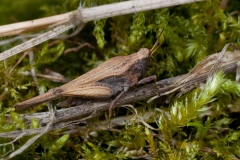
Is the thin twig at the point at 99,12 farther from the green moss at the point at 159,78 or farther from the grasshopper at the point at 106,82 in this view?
the grasshopper at the point at 106,82

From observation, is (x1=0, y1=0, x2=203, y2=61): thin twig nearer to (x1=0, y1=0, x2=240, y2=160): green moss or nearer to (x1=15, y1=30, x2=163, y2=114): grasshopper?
(x1=0, y1=0, x2=240, y2=160): green moss

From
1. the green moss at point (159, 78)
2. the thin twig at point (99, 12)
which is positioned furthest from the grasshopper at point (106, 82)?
the thin twig at point (99, 12)

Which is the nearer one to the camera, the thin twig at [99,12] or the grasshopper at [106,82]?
the grasshopper at [106,82]

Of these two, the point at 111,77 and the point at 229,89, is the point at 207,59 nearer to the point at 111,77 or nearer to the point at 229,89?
the point at 229,89

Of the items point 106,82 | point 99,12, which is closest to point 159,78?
point 106,82

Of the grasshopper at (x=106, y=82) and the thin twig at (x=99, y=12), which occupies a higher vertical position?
the thin twig at (x=99, y=12)

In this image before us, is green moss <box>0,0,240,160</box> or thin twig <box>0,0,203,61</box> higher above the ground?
thin twig <box>0,0,203,61</box>

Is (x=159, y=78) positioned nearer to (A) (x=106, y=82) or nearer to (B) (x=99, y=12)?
(A) (x=106, y=82)

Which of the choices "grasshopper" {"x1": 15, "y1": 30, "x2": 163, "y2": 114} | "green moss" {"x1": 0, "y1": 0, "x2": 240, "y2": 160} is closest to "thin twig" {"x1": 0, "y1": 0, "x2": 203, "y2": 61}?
"green moss" {"x1": 0, "y1": 0, "x2": 240, "y2": 160}
